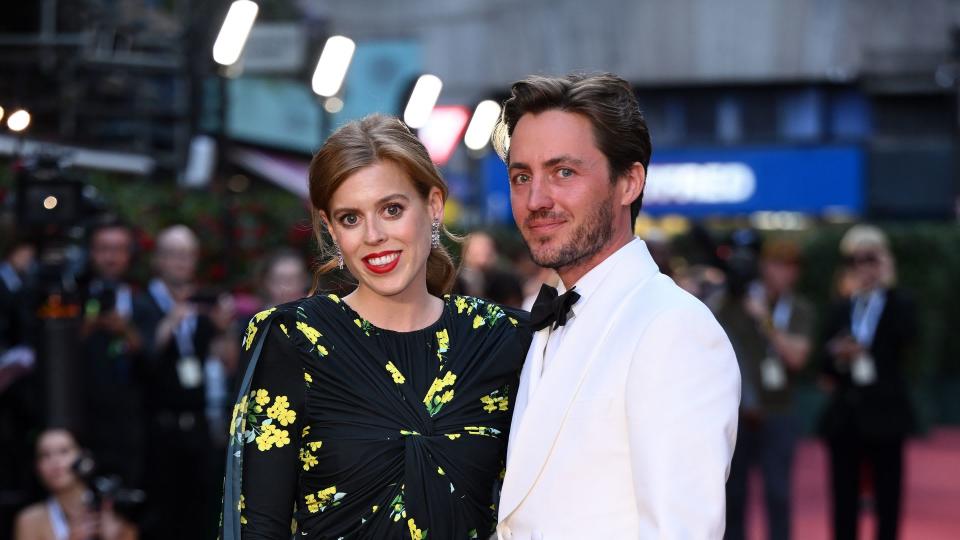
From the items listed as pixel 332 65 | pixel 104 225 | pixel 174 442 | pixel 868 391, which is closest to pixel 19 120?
pixel 104 225

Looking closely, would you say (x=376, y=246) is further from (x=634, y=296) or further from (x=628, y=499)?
(x=628, y=499)

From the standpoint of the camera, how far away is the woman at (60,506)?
6.52m

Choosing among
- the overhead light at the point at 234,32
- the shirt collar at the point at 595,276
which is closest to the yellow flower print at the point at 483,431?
the shirt collar at the point at 595,276

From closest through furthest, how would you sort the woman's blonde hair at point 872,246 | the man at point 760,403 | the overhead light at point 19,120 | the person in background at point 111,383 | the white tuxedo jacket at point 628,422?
the white tuxedo jacket at point 628,422 → the person in background at point 111,383 → the overhead light at point 19,120 → the man at point 760,403 → the woman's blonde hair at point 872,246

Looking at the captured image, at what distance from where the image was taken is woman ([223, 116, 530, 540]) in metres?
3.02

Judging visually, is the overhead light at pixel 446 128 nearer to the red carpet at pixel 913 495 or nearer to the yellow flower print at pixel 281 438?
the red carpet at pixel 913 495

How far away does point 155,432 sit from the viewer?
773 cm

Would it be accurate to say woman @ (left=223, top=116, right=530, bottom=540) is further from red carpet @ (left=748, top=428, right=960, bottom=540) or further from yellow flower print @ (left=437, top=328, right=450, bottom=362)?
red carpet @ (left=748, top=428, right=960, bottom=540)

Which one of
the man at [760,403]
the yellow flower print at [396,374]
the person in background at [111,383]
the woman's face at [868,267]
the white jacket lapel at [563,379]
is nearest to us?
the white jacket lapel at [563,379]

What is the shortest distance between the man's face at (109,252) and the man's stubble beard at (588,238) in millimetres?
5321

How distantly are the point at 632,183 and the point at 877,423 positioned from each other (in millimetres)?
5463

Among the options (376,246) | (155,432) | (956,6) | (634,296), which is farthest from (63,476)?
(956,6)

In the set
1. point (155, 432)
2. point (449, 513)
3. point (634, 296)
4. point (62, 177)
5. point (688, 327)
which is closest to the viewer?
point (688, 327)

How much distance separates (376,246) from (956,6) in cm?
2123
